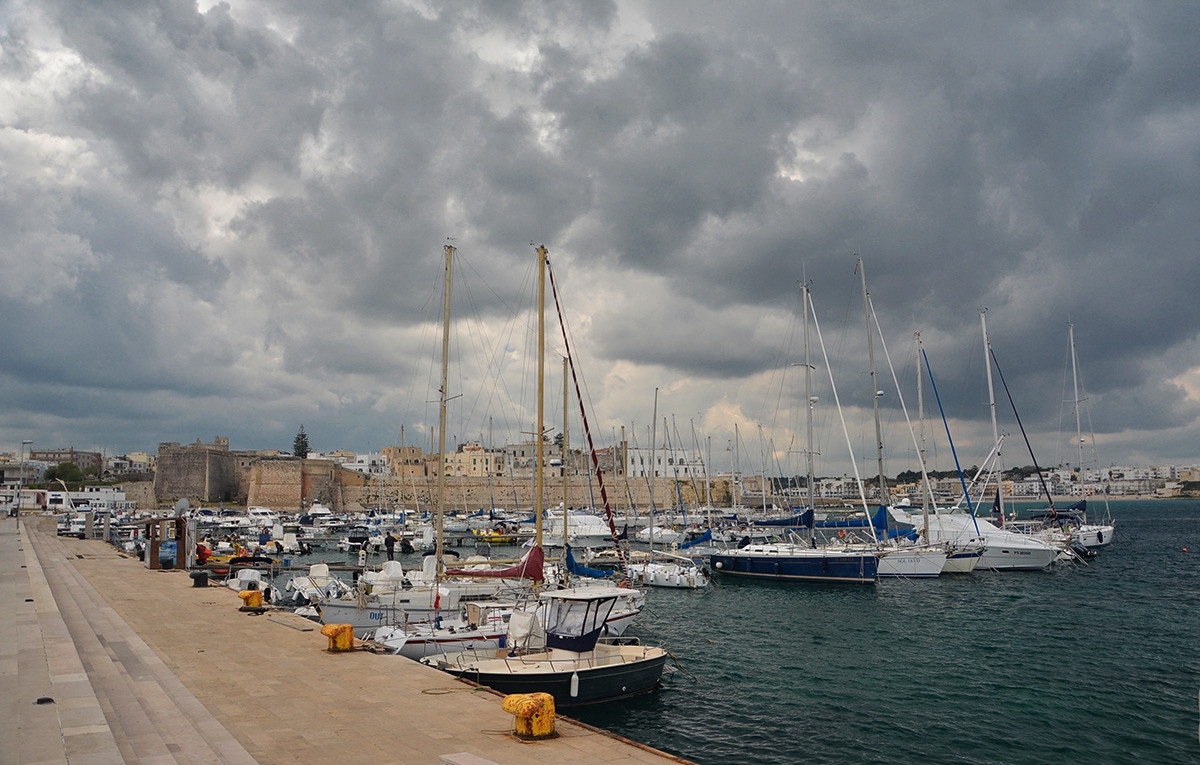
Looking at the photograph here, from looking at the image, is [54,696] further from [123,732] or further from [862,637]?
[862,637]

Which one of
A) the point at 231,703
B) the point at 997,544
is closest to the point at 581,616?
the point at 231,703

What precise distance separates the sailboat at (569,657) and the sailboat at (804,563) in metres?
22.9

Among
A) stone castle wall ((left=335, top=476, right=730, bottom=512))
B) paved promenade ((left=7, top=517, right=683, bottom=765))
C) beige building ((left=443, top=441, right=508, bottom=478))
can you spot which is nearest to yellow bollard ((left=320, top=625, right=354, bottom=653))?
paved promenade ((left=7, top=517, right=683, bottom=765))

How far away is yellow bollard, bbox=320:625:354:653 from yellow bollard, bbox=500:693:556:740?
6116 millimetres

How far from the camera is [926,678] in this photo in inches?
779

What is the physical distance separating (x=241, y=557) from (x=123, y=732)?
38112 millimetres

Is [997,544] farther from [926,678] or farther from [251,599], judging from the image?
[251,599]

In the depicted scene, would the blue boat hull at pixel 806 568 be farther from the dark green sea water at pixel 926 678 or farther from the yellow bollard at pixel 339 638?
the yellow bollard at pixel 339 638

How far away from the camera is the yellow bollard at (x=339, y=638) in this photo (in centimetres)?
1402

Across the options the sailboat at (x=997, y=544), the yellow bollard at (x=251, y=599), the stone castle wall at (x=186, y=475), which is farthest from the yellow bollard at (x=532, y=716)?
the stone castle wall at (x=186, y=475)

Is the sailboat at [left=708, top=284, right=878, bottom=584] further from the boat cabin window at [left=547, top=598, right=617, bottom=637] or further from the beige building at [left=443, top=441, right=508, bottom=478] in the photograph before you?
the beige building at [left=443, top=441, right=508, bottom=478]

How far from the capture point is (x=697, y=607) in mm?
32281

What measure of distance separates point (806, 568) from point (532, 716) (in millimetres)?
31858

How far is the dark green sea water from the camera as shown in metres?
14.7
